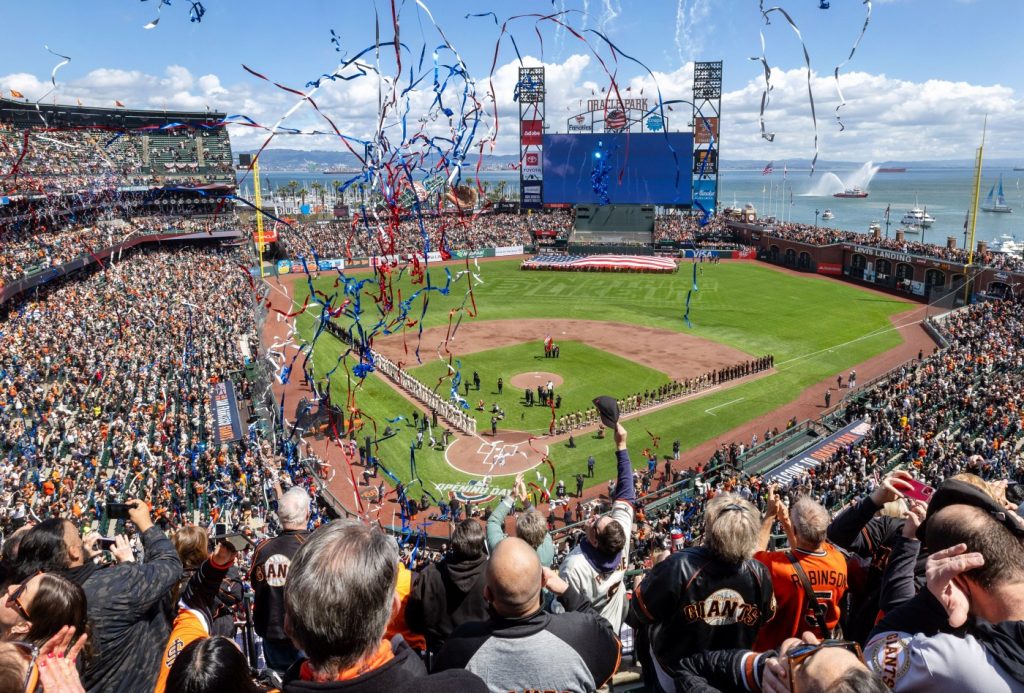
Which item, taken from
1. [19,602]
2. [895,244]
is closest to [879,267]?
[895,244]

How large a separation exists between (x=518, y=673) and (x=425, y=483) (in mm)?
20897

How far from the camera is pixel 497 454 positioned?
26.3m

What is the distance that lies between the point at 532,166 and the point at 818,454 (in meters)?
68.5

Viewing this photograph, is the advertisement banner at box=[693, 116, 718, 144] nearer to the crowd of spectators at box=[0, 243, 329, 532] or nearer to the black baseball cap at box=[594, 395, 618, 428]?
the crowd of spectators at box=[0, 243, 329, 532]

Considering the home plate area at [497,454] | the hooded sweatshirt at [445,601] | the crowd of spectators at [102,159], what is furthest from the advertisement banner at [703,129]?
the hooded sweatshirt at [445,601]

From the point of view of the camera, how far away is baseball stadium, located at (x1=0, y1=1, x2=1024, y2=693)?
3473 millimetres

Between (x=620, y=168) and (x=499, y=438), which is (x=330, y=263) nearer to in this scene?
(x=620, y=168)

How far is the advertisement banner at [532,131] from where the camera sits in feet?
273

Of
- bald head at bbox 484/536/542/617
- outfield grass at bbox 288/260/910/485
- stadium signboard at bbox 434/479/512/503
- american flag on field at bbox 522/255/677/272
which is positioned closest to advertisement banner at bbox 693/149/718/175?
outfield grass at bbox 288/260/910/485

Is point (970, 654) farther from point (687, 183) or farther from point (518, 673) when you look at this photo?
point (687, 183)

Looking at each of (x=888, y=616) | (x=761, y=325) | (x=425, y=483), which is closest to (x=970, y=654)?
(x=888, y=616)

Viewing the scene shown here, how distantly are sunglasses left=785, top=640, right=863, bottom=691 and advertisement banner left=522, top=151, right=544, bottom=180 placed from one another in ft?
285

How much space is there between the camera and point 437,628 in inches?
189

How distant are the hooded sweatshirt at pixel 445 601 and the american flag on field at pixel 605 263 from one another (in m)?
66.0
